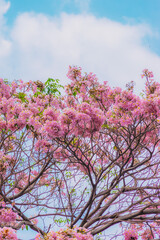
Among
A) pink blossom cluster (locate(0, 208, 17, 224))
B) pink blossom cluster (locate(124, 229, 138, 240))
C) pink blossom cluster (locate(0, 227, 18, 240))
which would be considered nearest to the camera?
pink blossom cluster (locate(0, 227, 18, 240))

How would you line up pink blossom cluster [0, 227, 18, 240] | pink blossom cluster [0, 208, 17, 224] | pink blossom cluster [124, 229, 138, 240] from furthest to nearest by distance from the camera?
pink blossom cluster [124, 229, 138, 240], pink blossom cluster [0, 208, 17, 224], pink blossom cluster [0, 227, 18, 240]

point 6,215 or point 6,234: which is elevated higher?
point 6,215

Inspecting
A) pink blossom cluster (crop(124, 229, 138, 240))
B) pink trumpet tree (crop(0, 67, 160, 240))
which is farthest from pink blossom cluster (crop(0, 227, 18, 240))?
pink blossom cluster (crop(124, 229, 138, 240))

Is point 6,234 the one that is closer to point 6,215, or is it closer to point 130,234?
point 6,215

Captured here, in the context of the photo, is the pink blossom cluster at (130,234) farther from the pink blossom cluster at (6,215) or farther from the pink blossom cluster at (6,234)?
the pink blossom cluster at (6,234)

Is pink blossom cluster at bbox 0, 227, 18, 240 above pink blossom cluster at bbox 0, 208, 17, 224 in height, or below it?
below

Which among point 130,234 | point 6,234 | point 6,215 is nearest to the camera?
point 6,234

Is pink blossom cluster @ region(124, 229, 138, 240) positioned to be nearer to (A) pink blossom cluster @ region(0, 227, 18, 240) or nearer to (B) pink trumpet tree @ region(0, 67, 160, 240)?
(B) pink trumpet tree @ region(0, 67, 160, 240)

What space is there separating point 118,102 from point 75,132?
1163 millimetres

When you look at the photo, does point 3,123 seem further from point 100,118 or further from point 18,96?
point 100,118

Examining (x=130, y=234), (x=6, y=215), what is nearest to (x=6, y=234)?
(x=6, y=215)

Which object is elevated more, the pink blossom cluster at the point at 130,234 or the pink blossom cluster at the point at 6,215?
the pink blossom cluster at the point at 6,215

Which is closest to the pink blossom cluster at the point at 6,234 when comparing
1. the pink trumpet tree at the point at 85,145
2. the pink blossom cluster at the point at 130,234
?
the pink trumpet tree at the point at 85,145

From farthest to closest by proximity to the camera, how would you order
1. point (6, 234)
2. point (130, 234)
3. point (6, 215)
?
1. point (130, 234)
2. point (6, 215)
3. point (6, 234)
